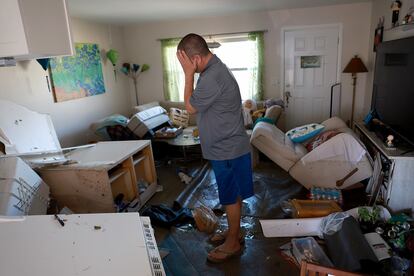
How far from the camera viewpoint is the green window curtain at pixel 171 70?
16.6 feet

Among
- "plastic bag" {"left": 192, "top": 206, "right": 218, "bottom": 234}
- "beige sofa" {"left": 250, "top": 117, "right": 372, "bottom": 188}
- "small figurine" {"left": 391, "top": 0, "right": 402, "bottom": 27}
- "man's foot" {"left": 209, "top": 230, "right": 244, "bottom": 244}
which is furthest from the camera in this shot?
"small figurine" {"left": 391, "top": 0, "right": 402, "bottom": 27}

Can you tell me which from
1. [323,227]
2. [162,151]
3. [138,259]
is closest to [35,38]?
[138,259]

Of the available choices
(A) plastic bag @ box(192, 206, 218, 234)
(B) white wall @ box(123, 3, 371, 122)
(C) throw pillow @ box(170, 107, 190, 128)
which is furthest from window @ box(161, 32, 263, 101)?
(A) plastic bag @ box(192, 206, 218, 234)

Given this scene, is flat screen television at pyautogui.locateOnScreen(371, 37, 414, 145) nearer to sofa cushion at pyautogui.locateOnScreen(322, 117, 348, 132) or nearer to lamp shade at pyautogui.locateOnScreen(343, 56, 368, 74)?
sofa cushion at pyautogui.locateOnScreen(322, 117, 348, 132)

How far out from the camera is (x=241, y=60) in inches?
191

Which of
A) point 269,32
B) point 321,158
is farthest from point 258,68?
point 321,158

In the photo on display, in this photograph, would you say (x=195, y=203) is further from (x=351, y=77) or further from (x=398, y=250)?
(x=351, y=77)

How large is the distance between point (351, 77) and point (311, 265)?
13.6 feet

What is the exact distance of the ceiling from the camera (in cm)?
339

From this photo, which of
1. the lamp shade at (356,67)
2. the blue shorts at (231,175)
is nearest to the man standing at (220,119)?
the blue shorts at (231,175)

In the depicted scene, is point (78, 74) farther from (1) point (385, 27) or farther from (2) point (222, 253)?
(1) point (385, 27)

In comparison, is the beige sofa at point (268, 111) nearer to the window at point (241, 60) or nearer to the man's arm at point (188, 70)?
the window at point (241, 60)

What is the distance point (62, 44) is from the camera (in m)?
1.09

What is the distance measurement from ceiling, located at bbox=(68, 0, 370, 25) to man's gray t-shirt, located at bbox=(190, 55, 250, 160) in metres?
2.10
